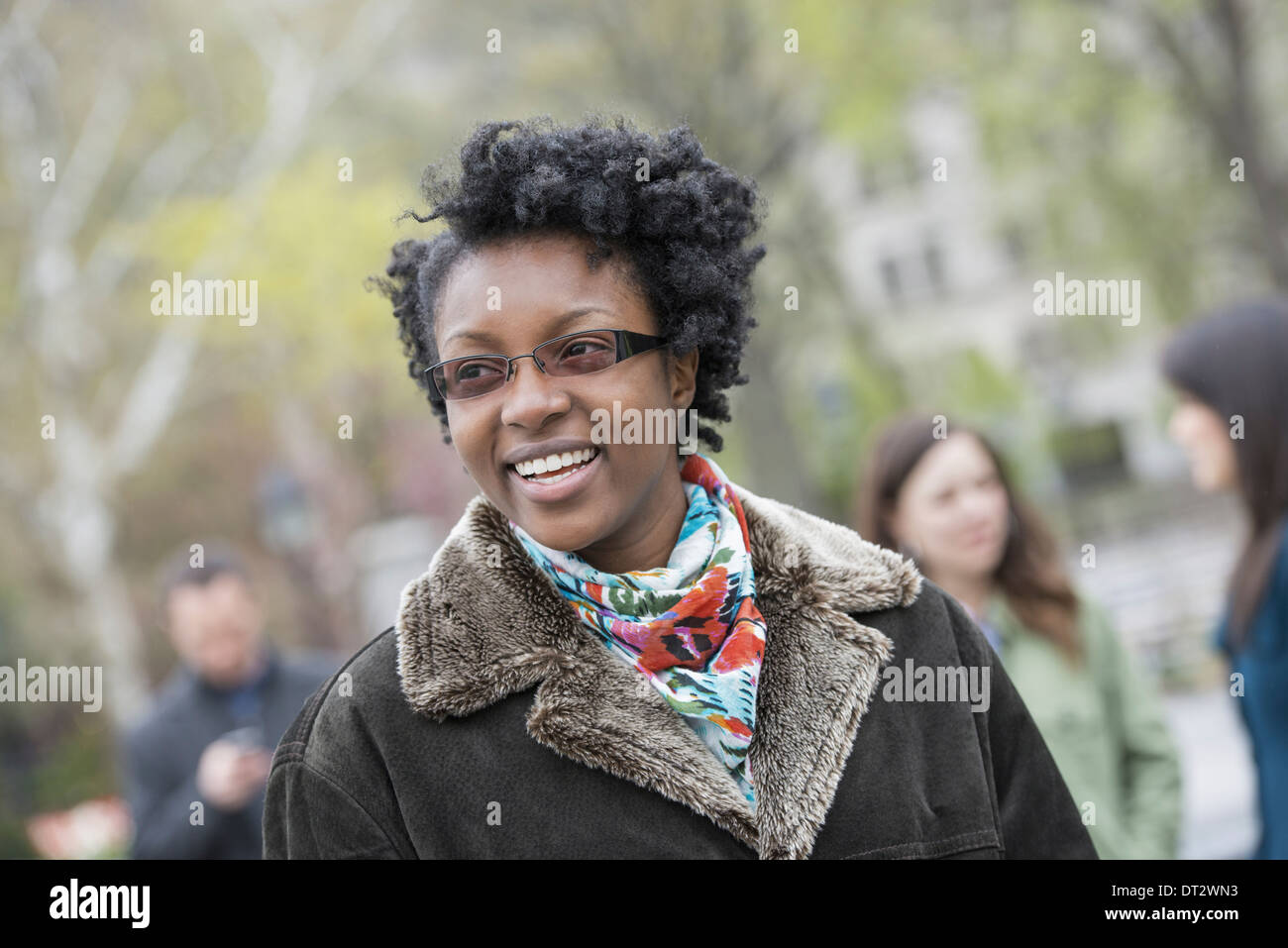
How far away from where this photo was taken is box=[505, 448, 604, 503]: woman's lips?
1.93 meters

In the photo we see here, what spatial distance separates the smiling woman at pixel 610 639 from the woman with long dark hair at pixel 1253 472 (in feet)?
4.33

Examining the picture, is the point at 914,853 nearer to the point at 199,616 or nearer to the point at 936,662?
the point at 936,662

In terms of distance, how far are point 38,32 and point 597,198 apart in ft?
41.7

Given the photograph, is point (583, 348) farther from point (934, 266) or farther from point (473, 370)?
point (934, 266)

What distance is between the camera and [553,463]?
1932mm

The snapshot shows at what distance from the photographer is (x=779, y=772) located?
2.01m

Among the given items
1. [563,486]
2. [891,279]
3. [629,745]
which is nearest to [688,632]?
[629,745]

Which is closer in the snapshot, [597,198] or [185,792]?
[597,198]

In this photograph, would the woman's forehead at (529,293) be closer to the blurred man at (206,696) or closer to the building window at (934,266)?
the blurred man at (206,696)

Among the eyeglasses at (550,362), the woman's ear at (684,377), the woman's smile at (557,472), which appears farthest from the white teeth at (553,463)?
the woman's ear at (684,377)

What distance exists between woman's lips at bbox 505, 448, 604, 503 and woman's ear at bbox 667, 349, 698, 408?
0.94 ft

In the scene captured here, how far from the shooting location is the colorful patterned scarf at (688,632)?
2.00m
